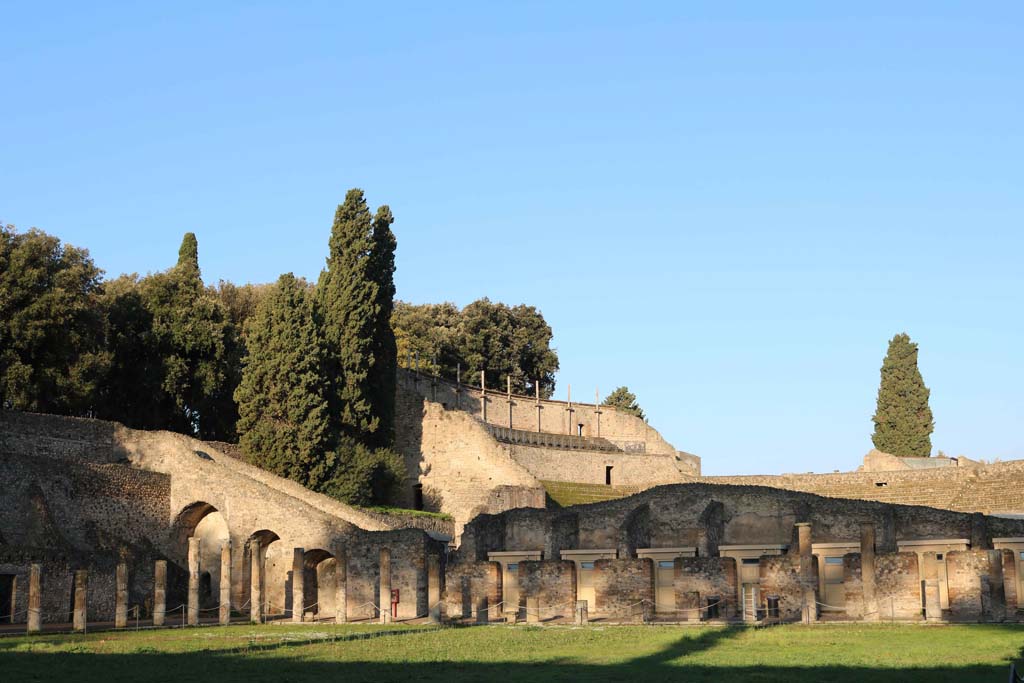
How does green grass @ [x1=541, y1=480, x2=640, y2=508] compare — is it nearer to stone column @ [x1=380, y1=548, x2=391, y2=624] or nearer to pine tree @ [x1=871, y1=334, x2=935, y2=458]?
pine tree @ [x1=871, y1=334, x2=935, y2=458]

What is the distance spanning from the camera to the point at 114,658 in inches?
980

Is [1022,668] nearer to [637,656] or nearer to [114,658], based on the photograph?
[637,656]

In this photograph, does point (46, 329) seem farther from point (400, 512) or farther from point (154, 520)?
point (400, 512)

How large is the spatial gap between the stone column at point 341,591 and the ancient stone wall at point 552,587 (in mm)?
5624

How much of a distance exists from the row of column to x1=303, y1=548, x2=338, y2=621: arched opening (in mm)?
1908

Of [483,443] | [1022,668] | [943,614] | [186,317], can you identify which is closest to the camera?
[1022,668]

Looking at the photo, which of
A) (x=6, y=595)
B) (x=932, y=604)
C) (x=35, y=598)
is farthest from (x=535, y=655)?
(x=6, y=595)

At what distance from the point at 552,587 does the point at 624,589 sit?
6.54ft

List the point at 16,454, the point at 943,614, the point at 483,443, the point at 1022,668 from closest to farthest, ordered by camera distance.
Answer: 1. the point at 1022,668
2. the point at 943,614
3. the point at 16,454
4. the point at 483,443

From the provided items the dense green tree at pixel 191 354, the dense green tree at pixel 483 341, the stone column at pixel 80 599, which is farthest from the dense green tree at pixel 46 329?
the dense green tree at pixel 483 341

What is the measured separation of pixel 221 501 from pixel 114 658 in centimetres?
1944

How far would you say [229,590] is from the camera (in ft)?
122

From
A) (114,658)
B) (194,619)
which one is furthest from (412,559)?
(114,658)

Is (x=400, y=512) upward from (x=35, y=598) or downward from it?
upward
